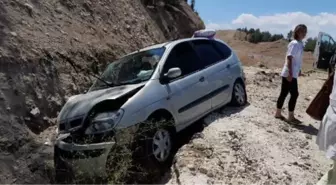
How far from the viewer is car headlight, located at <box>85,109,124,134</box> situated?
202 inches

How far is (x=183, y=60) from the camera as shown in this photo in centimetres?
679

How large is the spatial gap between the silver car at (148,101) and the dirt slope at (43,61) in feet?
2.22

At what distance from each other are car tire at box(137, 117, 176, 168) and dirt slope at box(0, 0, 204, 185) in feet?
4.25

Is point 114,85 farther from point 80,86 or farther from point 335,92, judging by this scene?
point 335,92

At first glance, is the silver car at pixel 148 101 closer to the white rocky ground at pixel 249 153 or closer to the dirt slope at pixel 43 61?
the white rocky ground at pixel 249 153

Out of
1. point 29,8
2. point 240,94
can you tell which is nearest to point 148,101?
point 240,94

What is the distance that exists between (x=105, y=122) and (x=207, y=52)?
301 cm

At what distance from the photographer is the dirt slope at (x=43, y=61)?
5.88m

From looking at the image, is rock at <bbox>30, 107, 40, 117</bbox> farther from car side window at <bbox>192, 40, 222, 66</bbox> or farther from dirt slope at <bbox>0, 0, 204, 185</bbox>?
car side window at <bbox>192, 40, 222, 66</bbox>

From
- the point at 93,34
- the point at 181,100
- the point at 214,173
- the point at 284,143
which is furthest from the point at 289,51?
the point at 93,34

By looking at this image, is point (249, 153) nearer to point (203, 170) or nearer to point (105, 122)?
point (203, 170)

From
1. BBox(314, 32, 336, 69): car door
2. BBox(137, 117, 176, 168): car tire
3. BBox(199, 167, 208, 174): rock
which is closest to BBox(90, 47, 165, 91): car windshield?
BBox(137, 117, 176, 168): car tire

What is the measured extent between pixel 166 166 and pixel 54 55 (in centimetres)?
395

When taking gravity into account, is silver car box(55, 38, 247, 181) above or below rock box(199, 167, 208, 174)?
above
